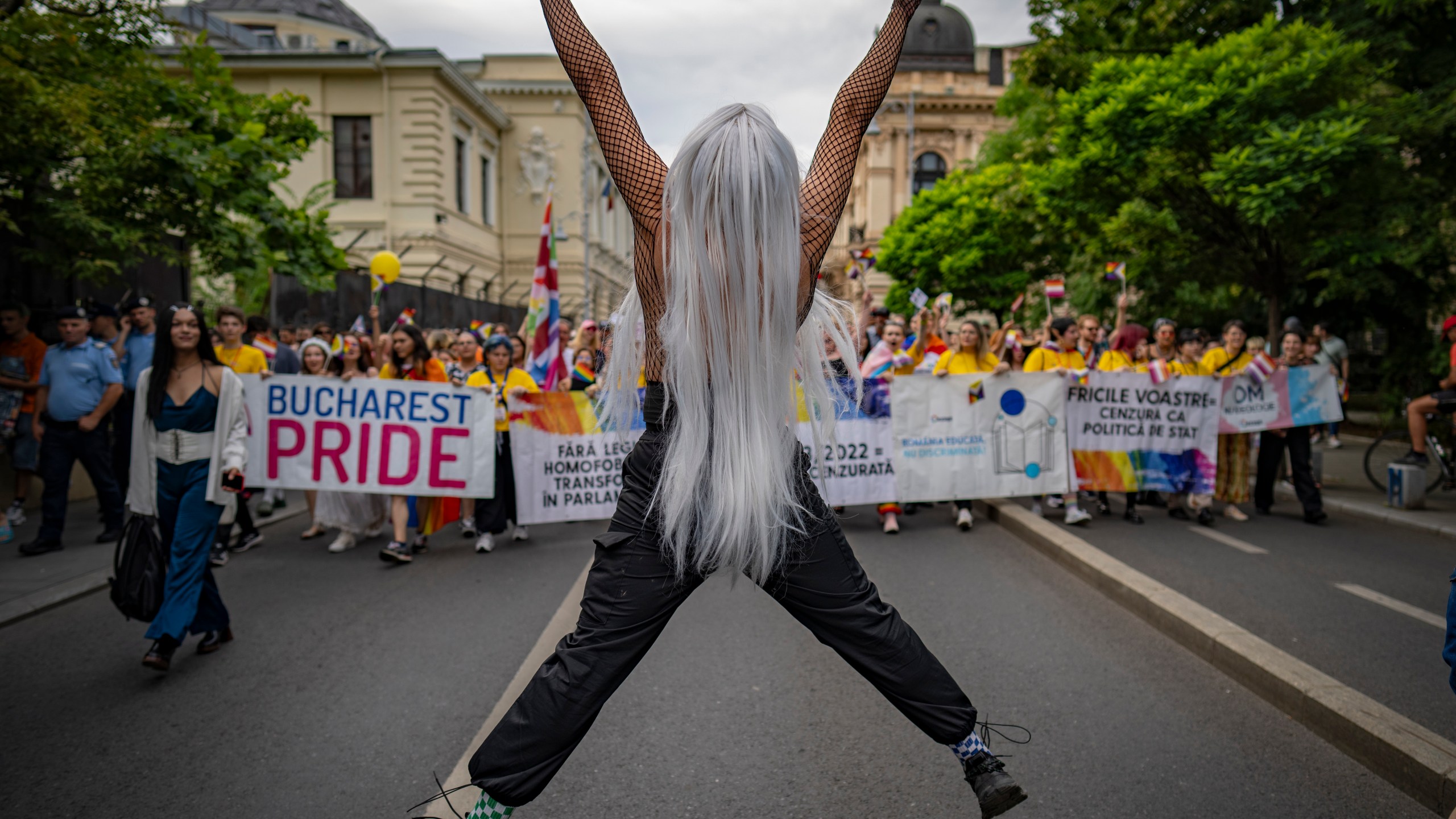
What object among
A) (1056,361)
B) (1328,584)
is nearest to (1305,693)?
(1328,584)

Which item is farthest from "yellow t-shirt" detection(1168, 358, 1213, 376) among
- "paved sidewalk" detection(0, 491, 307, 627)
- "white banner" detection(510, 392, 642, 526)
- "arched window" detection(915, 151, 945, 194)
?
"arched window" detection(915, 151, 945, 194)

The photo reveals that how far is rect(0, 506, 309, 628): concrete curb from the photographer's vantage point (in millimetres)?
5879

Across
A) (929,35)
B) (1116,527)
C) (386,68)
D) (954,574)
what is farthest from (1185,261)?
(929,35)

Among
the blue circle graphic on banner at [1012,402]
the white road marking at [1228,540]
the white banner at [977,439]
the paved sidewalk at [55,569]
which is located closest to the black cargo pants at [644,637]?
the paved sidewalk at [55,569]

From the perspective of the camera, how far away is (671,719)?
160 inches

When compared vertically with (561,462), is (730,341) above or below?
above

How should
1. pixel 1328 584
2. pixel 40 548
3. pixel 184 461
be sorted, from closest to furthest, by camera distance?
pixel 184 461, pixel 1328 584, pixel 40 548

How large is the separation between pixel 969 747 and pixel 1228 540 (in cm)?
669

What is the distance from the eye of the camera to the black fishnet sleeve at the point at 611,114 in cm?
244

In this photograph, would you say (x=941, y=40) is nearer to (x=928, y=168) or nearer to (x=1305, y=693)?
(x=928, y=168)

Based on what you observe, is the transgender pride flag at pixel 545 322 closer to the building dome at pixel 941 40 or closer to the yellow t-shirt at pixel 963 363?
the yellow t-shirt at pixel 963 363

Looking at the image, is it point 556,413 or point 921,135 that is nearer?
point 556,413

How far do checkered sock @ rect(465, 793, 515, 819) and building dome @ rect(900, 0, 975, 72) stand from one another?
72.8 meters

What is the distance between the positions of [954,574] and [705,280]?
16.9 feet
